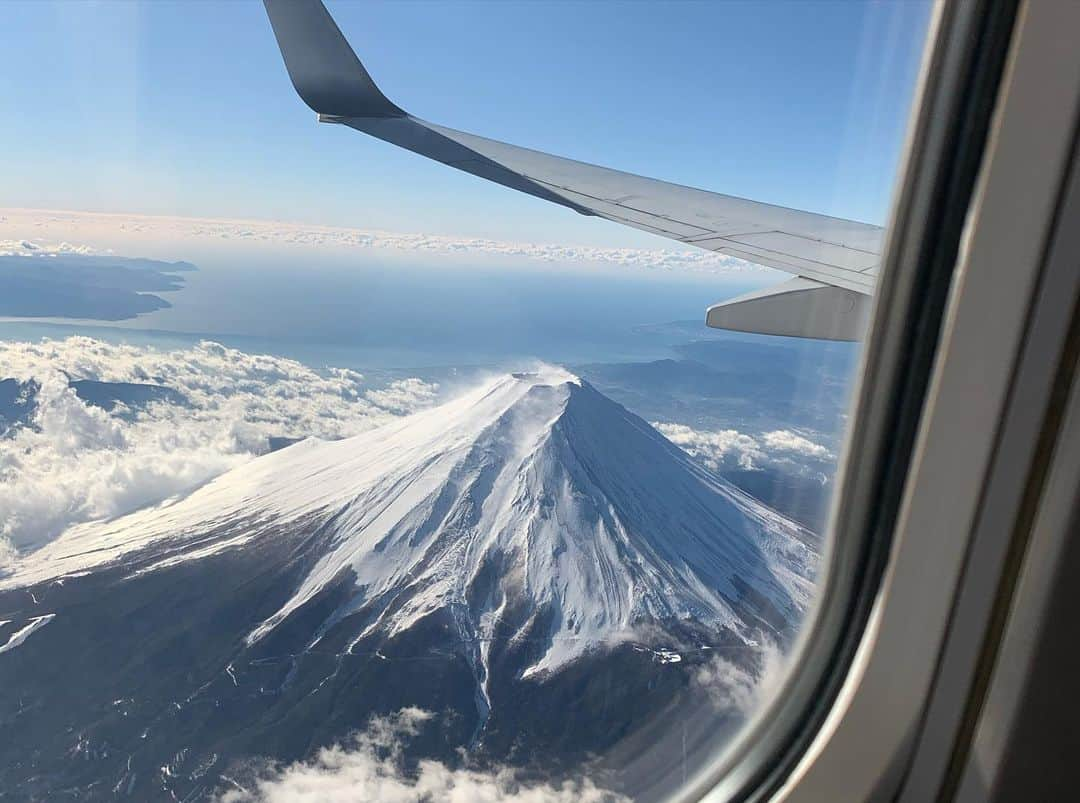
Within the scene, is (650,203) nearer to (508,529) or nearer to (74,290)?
(74,290)

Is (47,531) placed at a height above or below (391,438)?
above

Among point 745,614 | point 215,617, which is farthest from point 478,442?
point 745,614

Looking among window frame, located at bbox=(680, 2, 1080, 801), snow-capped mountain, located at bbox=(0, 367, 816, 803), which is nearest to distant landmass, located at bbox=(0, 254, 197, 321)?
snow-capped mountain, located at bbox=(0, 367, 816, 803)

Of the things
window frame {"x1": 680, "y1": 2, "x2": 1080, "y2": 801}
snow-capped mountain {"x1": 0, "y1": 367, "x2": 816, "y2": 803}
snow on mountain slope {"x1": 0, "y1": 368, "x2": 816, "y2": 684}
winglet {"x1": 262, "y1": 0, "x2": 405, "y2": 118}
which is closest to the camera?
window frame {"x1": 680, "y1": 2, "x2": 1080, "y2": 801}

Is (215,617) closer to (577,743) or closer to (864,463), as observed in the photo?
(577,743)

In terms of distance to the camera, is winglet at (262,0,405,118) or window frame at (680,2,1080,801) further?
winglet at (262,0,405,118)

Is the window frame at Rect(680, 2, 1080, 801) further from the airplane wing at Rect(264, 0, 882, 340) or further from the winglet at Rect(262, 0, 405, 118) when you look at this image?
the winglet at Rect(262, 0, 405, 118)

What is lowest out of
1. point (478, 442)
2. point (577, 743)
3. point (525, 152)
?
point (478, 442)
